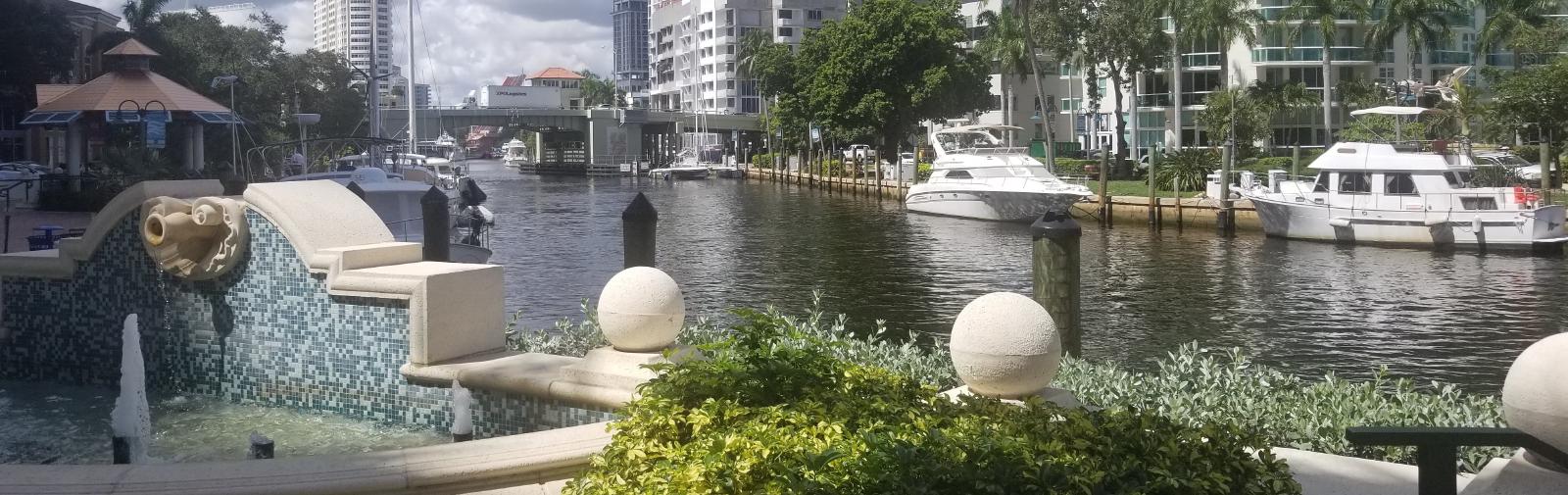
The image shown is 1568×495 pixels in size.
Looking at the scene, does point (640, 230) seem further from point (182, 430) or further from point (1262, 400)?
point (1262, 400)

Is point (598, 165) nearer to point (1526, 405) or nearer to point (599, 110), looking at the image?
point (599, 110)

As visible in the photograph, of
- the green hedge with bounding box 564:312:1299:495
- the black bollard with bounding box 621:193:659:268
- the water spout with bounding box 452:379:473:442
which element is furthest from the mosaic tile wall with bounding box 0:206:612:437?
the green hedge with bounding box 564:312:1299:495

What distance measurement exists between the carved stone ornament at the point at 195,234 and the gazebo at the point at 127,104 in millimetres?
31539

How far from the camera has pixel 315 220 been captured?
33.0 ft

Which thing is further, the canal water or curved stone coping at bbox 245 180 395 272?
the canal water

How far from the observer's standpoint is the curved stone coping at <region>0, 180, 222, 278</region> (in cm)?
1052

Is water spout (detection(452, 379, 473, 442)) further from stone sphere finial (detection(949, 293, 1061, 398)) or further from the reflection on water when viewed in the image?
stone sphere finial (detection(949, 293, 1061, 398))

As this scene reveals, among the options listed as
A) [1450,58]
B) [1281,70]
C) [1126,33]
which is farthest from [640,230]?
[1450,58]

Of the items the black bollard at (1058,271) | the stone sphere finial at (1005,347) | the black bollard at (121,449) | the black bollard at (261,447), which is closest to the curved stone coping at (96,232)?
the black bollard at (121,449)

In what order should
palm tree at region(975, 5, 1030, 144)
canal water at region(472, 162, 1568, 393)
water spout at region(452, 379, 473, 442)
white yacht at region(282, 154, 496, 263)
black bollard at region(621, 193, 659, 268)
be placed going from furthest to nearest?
palm tree at region(975, 5, 1030, 144)
white yacht at region(282, 154, 496, 263)
canal water at region(472, 162, 1568, 393)
black bollard at region(621, 193, 659, 268)
water spout at region(452, 379, 473, 442)

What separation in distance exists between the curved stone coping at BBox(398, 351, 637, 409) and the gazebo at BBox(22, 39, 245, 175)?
3372 centimetres

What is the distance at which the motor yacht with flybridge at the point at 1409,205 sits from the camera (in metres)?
36.0

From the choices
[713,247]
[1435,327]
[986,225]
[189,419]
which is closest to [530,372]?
[189,419]

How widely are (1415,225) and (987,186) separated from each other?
52.0 feet
